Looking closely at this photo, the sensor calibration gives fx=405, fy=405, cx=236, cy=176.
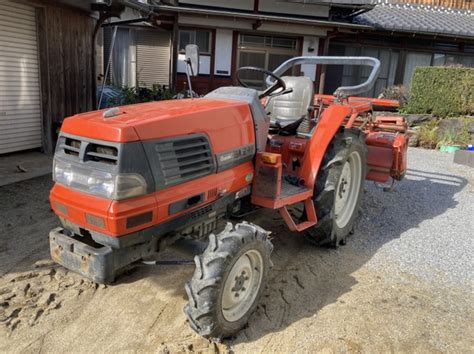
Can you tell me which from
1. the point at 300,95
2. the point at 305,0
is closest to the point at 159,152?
the point at 300,95

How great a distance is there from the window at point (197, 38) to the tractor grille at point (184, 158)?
9.96 metres

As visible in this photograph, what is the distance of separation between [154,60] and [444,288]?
12763mm

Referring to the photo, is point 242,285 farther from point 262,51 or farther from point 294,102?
point 262,51

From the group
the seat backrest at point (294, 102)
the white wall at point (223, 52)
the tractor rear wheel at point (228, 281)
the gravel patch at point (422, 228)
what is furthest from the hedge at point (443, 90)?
the tractor rear wheel at point (228, 281)

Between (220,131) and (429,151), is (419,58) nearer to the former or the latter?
(429,151)

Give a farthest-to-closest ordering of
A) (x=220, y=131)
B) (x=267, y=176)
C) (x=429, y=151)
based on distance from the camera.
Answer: (x=429, y=151)
(x=267, y=176)
(x=220, y=131)

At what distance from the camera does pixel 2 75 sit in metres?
6.36

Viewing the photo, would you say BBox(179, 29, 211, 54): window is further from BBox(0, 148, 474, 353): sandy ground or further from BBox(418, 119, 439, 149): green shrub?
BBox(0, 148, 474, 353): sandy ground

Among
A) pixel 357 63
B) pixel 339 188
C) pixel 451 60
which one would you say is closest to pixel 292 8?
pixel 451 60

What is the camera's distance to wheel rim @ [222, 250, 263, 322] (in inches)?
96.1

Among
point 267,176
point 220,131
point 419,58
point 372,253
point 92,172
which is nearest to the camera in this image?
point 92,172

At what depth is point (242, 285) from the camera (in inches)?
101

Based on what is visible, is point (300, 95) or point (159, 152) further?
point (300, 95)

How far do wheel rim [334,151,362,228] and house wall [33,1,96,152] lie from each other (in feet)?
17.7
